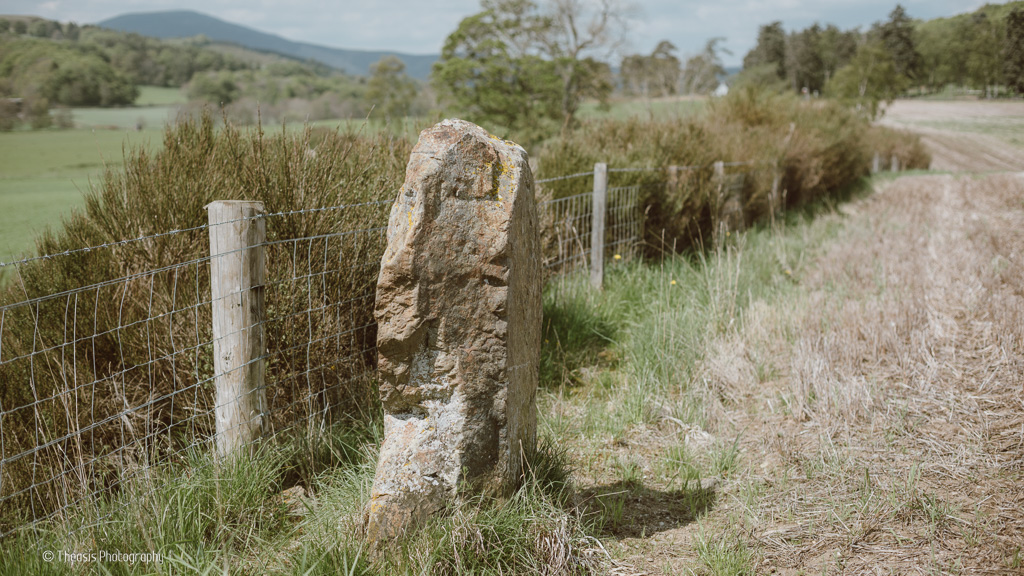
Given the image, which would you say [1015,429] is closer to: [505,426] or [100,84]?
[505,426]

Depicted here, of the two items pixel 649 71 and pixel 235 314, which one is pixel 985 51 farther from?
pixel 649 71

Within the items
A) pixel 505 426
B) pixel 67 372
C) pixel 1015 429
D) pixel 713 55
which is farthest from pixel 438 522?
pixel 713 55

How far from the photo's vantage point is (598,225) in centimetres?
625

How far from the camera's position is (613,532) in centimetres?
287

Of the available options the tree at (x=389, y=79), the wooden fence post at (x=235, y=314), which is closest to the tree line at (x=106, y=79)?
the tree at (x=389, y=79)

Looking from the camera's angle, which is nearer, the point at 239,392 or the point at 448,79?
the point at 239,392

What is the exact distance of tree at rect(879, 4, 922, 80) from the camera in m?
24.8

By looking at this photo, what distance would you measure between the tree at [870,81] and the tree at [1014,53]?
19456 millimetres

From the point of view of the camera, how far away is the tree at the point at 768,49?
7794 cm

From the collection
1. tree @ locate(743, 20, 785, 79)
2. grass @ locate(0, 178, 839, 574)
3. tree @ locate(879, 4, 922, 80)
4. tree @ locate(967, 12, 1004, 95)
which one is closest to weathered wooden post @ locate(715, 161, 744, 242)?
grass @ locate(0, 178, 839, 574)

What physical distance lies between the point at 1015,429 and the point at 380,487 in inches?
138

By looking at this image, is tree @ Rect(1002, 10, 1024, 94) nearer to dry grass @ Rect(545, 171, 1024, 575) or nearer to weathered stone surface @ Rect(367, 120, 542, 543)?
dry grass @ Rect(545, 171, 1024, 575)

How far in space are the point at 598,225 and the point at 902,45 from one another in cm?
2913

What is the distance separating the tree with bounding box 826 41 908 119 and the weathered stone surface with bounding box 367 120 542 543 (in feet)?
110
